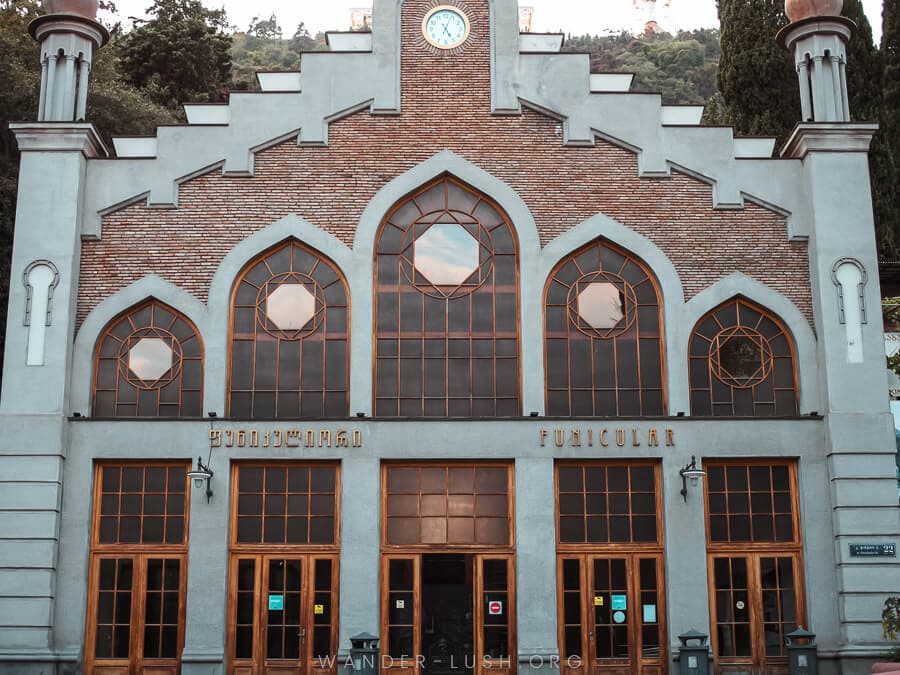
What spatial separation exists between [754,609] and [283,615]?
8846 millimetres

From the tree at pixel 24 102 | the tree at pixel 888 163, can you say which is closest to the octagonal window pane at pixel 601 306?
the tree at pixel 24 102

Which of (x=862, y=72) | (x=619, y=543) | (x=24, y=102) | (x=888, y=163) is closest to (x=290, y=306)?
(x=619, y=543)

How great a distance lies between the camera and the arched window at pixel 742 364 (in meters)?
23.1

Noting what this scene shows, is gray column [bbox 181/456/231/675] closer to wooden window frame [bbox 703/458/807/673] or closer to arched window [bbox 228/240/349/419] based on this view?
arched window [bbox 228/240/349/419]

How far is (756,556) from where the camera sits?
2236cm

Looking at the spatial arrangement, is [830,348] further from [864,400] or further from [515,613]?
[515,613]

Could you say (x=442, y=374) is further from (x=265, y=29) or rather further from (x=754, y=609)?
(x=265, y=29)

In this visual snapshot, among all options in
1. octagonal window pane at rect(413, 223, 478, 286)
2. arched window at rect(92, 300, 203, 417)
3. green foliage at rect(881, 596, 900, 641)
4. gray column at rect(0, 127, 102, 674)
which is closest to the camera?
green foliage at rect(881, 596, 900, 641)

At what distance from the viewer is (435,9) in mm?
24766

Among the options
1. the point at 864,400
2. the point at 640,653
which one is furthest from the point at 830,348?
the point at 640,653

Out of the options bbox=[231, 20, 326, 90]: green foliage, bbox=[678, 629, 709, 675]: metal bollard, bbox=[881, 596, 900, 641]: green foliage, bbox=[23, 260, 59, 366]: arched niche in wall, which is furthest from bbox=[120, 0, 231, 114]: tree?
bbox=[881, 596, 900, 641]: green foliage

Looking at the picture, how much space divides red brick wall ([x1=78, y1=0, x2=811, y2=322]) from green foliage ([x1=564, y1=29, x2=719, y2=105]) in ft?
115

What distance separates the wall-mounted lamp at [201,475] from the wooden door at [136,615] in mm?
1343

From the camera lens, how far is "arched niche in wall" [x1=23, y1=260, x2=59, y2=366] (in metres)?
22.5
